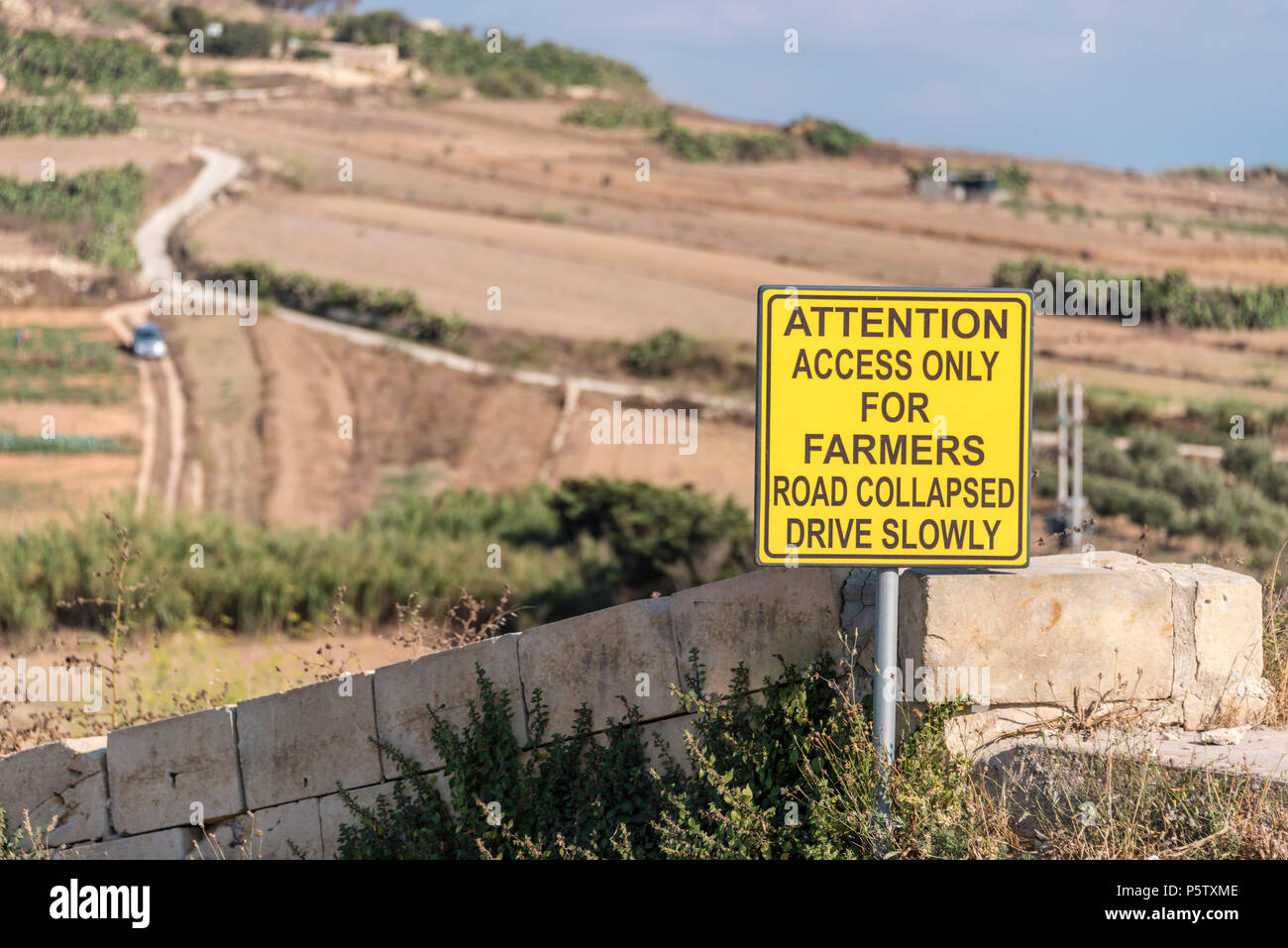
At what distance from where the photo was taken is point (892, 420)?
4.45m

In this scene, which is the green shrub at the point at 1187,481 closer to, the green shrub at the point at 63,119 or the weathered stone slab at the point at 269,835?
the weathered stone slab at the point at 269,835

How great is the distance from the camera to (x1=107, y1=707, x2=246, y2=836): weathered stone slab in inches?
239

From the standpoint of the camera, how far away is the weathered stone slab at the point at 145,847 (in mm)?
6156

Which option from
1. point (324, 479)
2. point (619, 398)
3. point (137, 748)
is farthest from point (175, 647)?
point (619, 398)

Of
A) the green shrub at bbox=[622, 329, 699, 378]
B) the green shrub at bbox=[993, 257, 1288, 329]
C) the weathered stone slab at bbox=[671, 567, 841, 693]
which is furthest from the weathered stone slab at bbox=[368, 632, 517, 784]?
the green shrub at bbox=[993, 257, 1288, 329]

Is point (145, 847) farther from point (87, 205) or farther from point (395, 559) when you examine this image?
point (87, 205)

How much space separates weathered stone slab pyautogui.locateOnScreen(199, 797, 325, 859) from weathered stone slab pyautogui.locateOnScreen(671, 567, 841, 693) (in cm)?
208

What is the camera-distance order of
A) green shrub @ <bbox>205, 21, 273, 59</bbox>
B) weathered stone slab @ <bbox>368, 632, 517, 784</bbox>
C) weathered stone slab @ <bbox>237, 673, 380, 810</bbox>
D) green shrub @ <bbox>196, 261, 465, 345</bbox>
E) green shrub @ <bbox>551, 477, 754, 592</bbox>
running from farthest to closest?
green shrub @ <bbox>205, 21, 273, 59</bbox>
green shrub @ <bbox>196, 261, 465, 345</bbox>
green shrub @ <bbox>551, 477, 754, 592</bbox>
weathered stone slab @ <bbox>237, 673, 380, 810</bbox>
weathered stone slab @ <bbox>368, 632, 517, 784</bbox>

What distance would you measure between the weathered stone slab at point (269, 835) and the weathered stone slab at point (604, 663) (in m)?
1.36

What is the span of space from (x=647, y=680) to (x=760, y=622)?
0.55 metres

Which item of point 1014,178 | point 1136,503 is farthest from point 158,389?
point 1014,178

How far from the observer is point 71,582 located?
60.7 feet

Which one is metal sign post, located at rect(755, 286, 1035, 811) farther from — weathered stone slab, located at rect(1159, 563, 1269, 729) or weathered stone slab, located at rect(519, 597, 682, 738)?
weathered stone slab, located at rect(519, 597, 682, 738)

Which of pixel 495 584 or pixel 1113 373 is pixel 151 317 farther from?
pixel 1113 373
